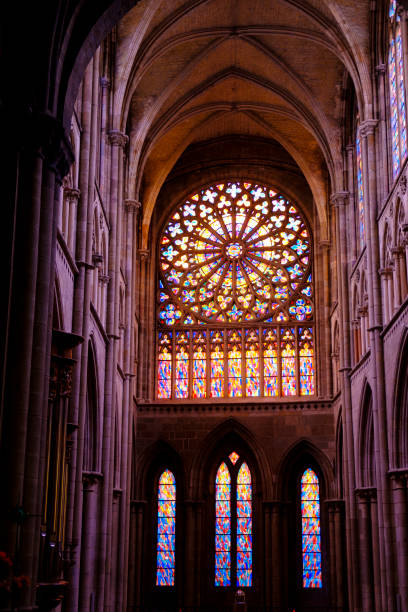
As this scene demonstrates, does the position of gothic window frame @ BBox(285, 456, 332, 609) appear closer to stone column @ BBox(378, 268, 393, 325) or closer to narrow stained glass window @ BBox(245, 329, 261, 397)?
narrow stained glass window @ BBox(245, 329, 261, 397)

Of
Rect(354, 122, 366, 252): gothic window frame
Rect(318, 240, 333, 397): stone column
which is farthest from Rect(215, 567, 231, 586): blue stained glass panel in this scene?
Rect(354, 122, 366, 252): gothic window frame

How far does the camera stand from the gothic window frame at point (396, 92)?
18.8 metres

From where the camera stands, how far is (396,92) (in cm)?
1959

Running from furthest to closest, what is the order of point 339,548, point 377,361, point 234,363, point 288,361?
point 234,363, point 288,361, point 339,548, point 377,361

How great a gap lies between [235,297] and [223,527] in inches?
297

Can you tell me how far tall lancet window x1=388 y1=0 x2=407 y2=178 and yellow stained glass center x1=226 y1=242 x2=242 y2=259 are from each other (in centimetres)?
1056

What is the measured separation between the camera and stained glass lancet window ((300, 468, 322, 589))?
26.1 metres

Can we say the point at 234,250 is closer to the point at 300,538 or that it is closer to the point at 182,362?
the point at 182,362

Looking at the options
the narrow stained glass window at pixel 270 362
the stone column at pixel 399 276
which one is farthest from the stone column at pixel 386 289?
the narrow stained glass window at pixel 270 362

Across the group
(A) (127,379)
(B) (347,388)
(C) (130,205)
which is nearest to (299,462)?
(B) (347,388)

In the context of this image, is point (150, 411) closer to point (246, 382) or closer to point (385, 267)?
point (246, 382)

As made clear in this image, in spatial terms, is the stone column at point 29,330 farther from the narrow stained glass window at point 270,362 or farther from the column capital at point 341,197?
the narrow stained glass window at point 270,362

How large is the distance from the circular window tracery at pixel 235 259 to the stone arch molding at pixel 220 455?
3806 mm

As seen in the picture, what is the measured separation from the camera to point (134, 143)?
974 inches
